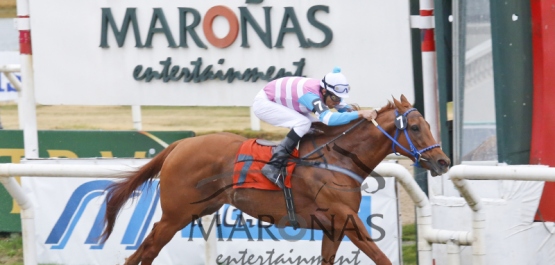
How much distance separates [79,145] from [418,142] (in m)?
3.62

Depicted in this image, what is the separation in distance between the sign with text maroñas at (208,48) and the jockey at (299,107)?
3.52ft

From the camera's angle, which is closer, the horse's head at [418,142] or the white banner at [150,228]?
the horse's head at [418,142]

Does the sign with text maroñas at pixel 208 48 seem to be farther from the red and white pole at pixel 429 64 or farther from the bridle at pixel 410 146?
the bridle at pixel 410 146

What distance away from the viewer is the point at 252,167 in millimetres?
5688

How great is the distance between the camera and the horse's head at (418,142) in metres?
5.22

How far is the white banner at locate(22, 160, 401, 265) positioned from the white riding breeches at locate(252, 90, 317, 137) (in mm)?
857

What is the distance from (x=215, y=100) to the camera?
7.20 metres

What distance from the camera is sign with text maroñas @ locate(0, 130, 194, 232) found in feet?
25.0

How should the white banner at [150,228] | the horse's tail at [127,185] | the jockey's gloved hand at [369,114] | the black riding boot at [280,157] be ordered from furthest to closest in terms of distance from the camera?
the white banner at [150,228], the horse's tail at [127,185], the black riding boot at [280,157], the jockey's gloved hand at [369,114]

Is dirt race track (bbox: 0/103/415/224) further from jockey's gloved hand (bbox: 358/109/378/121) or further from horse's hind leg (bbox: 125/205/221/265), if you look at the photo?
jockey's gloved hand (bbox: 358/109/378/121)

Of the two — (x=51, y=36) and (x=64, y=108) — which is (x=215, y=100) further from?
(x=64, y=108)

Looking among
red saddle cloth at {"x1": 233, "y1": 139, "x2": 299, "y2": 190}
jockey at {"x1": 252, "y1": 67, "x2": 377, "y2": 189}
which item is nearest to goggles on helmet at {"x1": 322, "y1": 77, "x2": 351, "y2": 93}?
jockey at {"x1": 252, "y1": 67, "x2": 377, "y2": 189}

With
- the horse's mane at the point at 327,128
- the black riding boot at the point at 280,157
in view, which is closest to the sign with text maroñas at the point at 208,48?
the horse's mane at the point at 327,128

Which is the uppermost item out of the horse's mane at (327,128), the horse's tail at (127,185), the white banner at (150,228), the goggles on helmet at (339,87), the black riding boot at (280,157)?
the goggles on helmet at (339,87)
